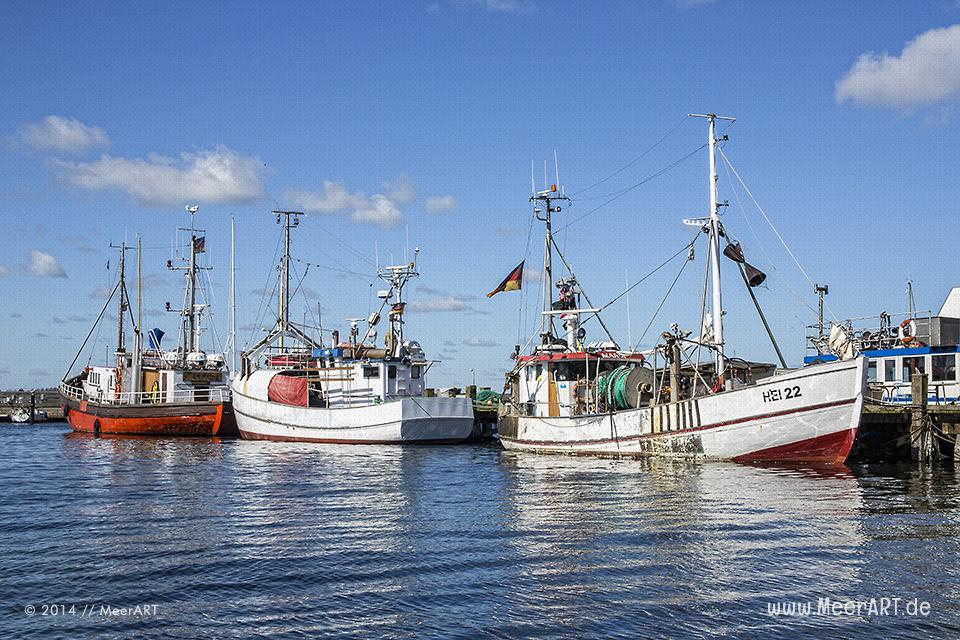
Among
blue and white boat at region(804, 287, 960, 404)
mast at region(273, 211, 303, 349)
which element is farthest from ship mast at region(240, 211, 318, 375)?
blue and white boat at region(804, 287, 960, 404)

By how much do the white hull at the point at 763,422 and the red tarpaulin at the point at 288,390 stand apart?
18851 mm

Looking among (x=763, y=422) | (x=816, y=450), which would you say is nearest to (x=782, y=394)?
(x=763, y=422)

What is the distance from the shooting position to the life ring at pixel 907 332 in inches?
1415

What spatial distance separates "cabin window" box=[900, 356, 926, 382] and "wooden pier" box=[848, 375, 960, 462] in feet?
9.25

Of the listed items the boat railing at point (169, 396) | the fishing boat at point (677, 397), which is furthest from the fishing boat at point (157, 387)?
the fishing boat at point (677, 397)

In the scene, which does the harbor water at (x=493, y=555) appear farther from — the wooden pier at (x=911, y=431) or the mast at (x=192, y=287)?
the mast at (x=192, y=287)

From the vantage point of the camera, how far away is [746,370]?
109 feet

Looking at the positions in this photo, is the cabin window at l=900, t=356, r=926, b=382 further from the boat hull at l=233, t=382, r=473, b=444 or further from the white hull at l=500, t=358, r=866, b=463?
the boat hull at l=233, t=382, r=473, b=444

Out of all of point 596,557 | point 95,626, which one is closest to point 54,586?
point 95,626

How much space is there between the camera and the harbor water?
12039mm

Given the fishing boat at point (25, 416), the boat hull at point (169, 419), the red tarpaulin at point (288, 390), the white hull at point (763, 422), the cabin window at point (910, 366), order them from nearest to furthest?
the white hull at point (763, 422) < the cabin window at point (910, 366) < the red tarpaulin at point (288, 390) < the boat hull at point (169, 419) < the fishing boat at point (25, 416)

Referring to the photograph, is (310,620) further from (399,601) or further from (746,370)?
(746,370)

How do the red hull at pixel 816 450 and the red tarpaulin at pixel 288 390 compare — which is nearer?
the red hull at pixel 816 450

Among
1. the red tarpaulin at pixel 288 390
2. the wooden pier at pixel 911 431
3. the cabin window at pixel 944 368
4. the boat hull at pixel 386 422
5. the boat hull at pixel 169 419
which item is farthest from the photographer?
the boat hull at pixel 169 419
